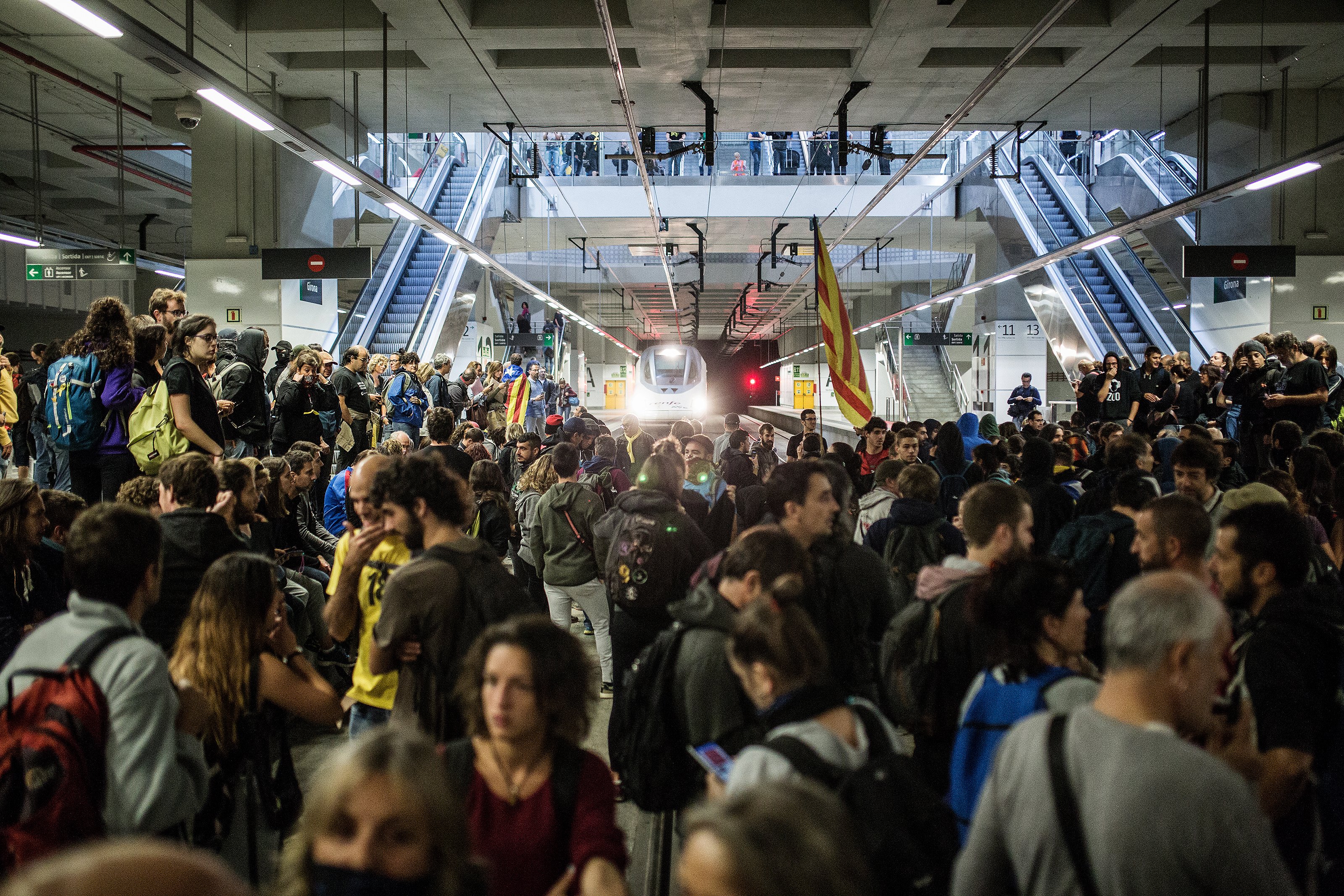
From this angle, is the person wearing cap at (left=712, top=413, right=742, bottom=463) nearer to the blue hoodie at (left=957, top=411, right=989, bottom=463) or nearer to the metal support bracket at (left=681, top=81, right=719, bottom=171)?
the blue hoodie at (left=957, top=411, right=989, bottom=463)

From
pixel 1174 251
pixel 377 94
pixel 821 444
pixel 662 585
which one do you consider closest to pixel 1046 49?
pixel 1174 251

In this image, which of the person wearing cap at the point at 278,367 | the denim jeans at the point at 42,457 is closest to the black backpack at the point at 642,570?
the denim jeans at the point at 42,457

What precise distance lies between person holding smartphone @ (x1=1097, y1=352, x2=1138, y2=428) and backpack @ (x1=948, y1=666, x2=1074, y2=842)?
387 inches

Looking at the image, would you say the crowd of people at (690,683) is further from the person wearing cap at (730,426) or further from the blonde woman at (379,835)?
the person wearing cap at (730,426)

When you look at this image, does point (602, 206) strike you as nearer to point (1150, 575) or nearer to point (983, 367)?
point (983, 367)

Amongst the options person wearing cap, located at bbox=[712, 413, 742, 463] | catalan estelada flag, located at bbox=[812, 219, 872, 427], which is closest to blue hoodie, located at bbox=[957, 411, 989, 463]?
catalan estelada flag, located at bbox=[812, 219, 872, 427]

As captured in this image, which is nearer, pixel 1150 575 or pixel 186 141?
pixel 1150 575

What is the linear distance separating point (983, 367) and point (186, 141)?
1752 cm

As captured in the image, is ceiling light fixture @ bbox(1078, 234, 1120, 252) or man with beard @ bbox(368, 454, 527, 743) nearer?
man with beard @ bbox(368, 454, 527, 743)

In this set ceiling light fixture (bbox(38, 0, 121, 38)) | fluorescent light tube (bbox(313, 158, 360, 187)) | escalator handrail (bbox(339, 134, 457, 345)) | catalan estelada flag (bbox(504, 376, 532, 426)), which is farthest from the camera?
escalator handrail (bbox(339, 134, 457, 345))

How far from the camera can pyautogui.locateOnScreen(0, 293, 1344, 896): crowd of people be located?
1651 millimetres

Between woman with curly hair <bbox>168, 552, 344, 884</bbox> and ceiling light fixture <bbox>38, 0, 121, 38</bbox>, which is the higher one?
ceiling light fixture <bbox>38, 0, 121, 38</bbox>

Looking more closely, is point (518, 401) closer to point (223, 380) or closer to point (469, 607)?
point (223, 380)

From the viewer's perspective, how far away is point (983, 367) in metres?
23.7
